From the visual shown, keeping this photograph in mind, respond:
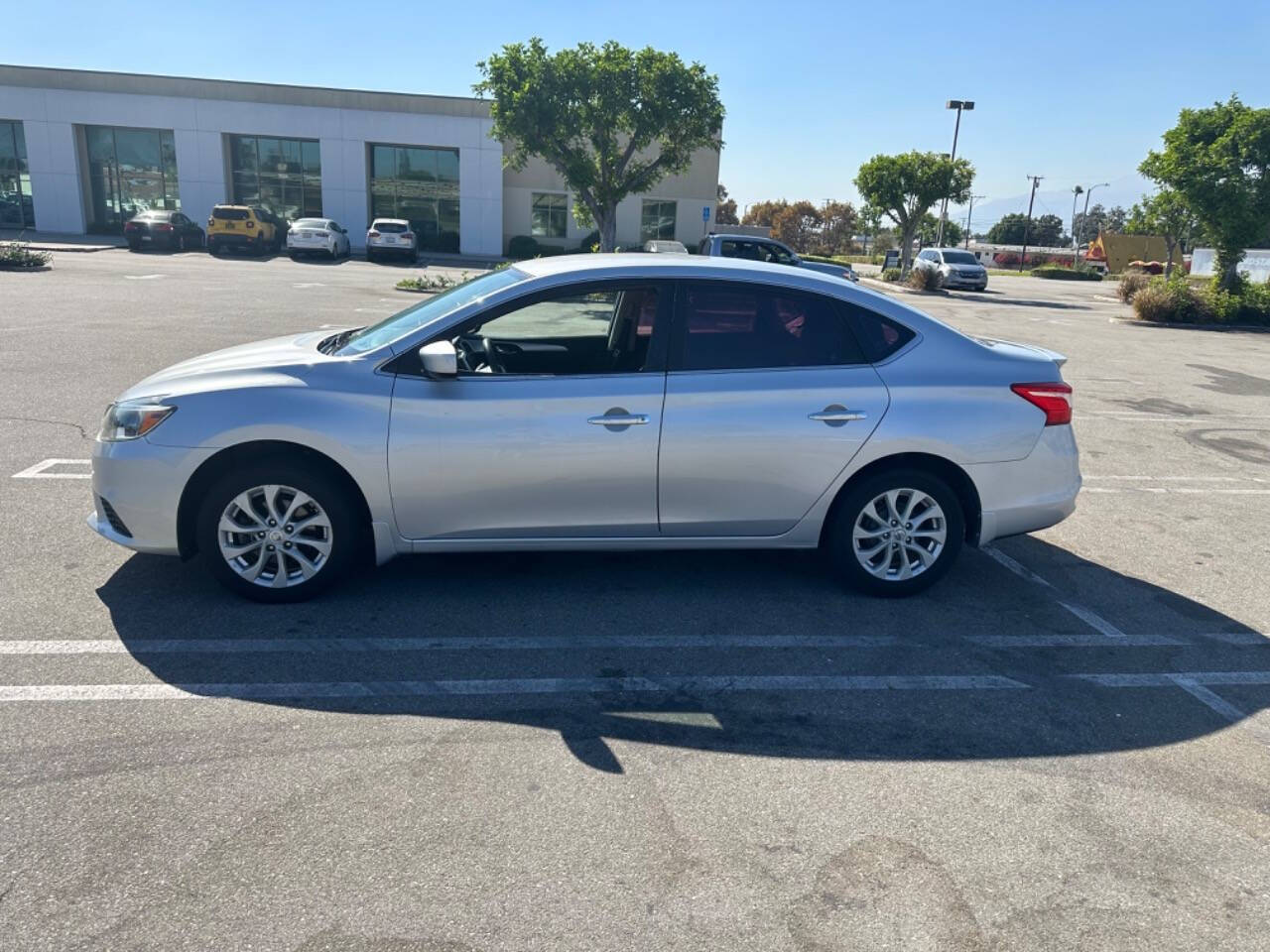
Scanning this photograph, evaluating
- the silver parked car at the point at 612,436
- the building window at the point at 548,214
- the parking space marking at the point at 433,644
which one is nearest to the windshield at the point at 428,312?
the silver parked car at the point at 612,436

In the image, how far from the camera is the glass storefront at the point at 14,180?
41156 millimetres

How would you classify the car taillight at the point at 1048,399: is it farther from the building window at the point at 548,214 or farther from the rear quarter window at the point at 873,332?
the building window at the point at 548,214

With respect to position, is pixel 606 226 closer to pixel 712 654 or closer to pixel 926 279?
pixel 926 279

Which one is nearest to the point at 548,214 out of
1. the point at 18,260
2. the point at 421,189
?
the point at 421,189

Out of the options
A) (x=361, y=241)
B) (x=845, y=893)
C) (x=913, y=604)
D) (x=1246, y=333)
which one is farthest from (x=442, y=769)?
(x=361, y=241)

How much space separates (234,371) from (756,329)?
264 cm

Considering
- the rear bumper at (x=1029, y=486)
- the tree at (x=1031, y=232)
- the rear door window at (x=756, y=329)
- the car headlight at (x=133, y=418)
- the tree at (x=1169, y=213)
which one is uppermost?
the tree at (x=1031, y=232)

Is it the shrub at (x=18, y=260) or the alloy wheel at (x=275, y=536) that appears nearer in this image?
the alloy wheel at (x=275, y=536)

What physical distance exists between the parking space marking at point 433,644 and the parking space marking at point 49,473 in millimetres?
2673

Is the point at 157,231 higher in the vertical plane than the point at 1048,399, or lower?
higher

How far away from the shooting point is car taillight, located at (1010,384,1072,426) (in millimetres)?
5055

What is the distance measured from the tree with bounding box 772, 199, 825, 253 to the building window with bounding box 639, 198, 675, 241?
3472 centimetres

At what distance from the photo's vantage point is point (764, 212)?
82.4 meters

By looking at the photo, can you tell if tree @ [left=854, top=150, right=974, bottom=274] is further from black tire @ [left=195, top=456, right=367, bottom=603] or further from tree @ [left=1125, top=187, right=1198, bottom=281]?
black tire @ [left=195, top=456, right=367, bottom=603]
